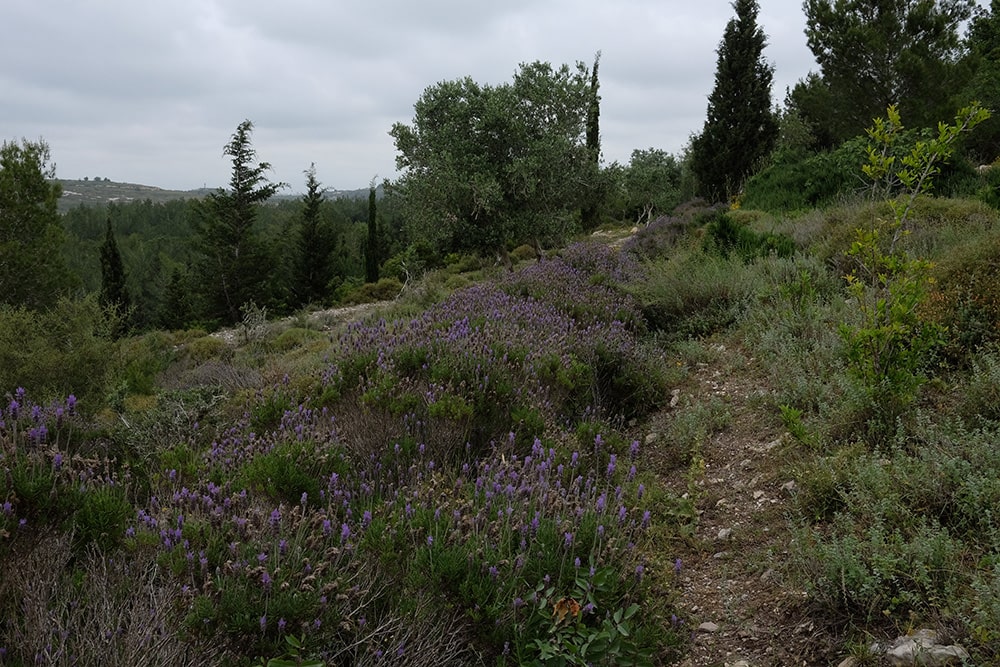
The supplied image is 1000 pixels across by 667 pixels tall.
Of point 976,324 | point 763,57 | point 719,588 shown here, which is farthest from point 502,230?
point 763,57

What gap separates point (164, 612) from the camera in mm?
1666

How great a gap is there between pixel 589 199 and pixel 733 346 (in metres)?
7.95

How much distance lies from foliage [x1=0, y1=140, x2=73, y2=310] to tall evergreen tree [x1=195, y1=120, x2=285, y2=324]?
8059 mm

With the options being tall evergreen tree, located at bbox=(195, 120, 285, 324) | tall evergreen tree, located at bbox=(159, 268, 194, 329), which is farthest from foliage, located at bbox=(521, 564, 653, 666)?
tall evergreen tree, located at bbox=(159, 268, 194, 329)

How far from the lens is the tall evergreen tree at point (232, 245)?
3303 cm

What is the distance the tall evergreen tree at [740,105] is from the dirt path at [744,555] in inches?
817

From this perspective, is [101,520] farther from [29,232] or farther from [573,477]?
[29,232]

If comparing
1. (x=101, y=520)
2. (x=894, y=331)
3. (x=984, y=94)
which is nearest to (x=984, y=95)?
(x=984, y=94)

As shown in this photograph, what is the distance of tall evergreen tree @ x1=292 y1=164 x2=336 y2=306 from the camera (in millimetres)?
39188

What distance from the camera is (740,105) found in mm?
22844

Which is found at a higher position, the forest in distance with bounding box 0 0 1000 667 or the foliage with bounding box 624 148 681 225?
the foliage with bounding box 624 148 681 225

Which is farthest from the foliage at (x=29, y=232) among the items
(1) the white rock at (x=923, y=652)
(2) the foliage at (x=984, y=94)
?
(2) the foliage at (x=984, y=94)

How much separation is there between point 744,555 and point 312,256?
39756mm

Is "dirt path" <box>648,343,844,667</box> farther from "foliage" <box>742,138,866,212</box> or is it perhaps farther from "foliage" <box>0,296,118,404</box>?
"foliage" <box>742,138,866,212</box>
